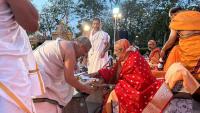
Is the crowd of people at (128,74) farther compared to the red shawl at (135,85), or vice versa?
the red shawl at (135,85)

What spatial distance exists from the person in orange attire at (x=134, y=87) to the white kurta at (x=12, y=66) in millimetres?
3183

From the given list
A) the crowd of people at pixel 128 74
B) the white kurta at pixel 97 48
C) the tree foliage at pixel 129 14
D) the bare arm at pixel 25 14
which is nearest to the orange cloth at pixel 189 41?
the crowd of people at pixel 128 74

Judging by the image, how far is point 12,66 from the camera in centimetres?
187

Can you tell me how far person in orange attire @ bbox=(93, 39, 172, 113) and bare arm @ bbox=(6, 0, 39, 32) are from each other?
126 inches

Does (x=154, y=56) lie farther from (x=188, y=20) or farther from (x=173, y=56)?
(x=188, y=20)

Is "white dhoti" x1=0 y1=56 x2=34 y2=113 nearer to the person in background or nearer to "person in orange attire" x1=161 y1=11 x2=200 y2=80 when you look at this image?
"person in orange attire" x1=161 y1=11 x2=200 y2=80

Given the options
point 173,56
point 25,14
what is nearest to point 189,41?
point 173,56

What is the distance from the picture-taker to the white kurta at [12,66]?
1845 millimetres

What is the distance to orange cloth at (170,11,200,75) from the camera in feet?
16.3

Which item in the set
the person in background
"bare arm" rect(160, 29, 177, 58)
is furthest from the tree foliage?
"bare arm" rect(160, 29, 177, 58)

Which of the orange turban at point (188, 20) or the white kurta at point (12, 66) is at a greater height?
the white kurta at point (12, 66)

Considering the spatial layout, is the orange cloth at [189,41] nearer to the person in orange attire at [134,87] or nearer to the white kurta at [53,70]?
the person in orange attire at [134,87]

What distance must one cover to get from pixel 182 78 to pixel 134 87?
0.69m

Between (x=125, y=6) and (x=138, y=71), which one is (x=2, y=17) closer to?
(x=138, y=71)
